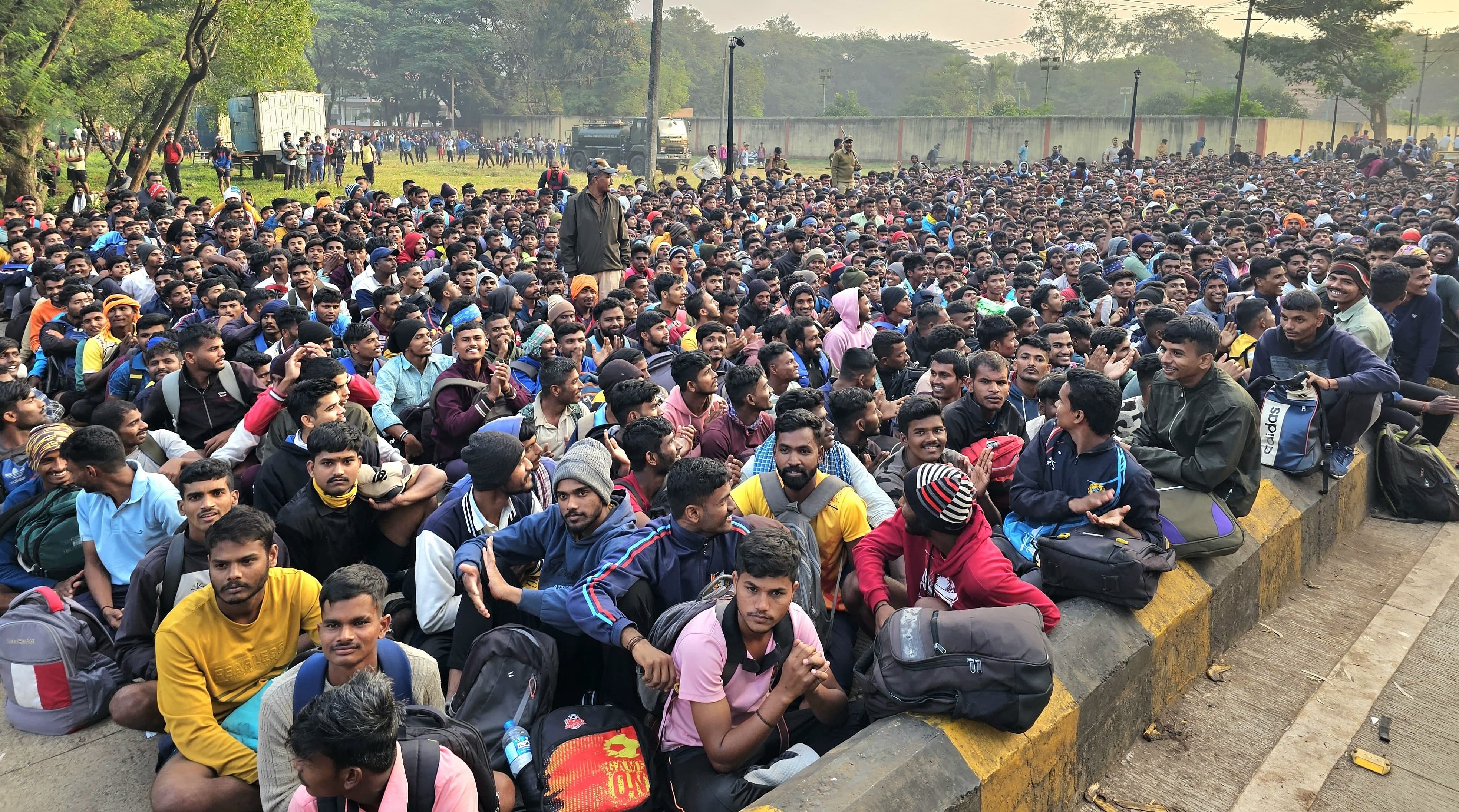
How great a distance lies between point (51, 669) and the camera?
14.1ft

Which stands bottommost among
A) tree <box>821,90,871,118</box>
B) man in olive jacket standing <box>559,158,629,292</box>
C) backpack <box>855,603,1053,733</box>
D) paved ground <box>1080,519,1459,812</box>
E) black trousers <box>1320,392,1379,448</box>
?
Answer: paved ground <box>1080,519,1459,812</box>

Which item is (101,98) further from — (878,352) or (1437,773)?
(1437,773)

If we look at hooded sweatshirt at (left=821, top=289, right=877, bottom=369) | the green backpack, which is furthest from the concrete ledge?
the green backpack

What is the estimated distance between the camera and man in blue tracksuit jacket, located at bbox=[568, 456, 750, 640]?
12.4 ft

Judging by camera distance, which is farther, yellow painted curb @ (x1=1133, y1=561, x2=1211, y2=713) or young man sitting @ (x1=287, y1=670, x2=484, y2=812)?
yellow painted curb @ (x1=1133, y1=561, x2=1211, y2=713)

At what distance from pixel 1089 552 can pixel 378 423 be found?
4.29 metres

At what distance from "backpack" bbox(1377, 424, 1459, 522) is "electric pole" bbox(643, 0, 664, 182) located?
703 inches

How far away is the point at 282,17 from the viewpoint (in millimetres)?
23344

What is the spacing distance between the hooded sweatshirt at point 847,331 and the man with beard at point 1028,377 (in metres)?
1.50

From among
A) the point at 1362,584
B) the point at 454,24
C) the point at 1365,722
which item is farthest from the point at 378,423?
the point at 454,24

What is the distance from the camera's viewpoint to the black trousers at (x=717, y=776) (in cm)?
334

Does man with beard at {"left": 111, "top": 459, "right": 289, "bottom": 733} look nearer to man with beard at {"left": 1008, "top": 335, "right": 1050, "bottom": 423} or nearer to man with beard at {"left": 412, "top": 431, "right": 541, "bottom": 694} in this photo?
man with beard at {"left": 412, "top": 431, "right": 541, "bottom": 694}

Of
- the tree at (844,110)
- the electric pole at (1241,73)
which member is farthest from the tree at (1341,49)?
the tree at (844,110)

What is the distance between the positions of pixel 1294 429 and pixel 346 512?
5.33 m
